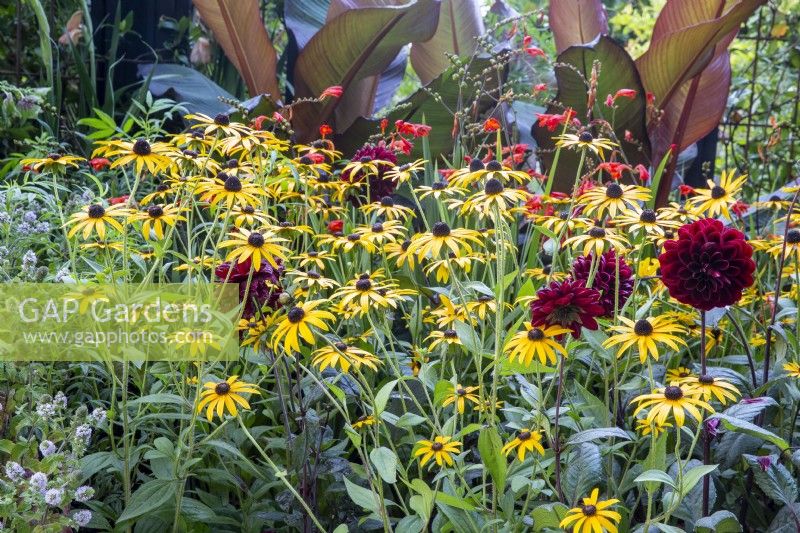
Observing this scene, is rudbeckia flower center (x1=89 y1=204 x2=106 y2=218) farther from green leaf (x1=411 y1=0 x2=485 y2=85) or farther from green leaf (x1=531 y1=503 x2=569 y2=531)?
green leaf (x1=411 y1=0 x2=485 y2=85)

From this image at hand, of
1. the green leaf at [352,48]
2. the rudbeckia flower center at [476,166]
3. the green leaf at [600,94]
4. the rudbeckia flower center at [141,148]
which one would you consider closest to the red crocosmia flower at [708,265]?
the rudbeckia flower center at [476,166]

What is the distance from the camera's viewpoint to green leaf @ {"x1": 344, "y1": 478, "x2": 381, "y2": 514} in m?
1.50

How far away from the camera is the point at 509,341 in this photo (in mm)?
1479

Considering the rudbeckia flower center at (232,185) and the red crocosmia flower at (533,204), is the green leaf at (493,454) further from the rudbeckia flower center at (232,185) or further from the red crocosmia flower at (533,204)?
the red crocosmia flower at (533,204)

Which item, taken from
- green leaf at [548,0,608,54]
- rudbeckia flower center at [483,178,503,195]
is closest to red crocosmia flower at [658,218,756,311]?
rudbeckia flower center at [483,178,503,195]

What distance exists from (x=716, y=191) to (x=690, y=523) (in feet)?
2.33

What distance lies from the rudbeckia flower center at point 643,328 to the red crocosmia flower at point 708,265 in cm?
7

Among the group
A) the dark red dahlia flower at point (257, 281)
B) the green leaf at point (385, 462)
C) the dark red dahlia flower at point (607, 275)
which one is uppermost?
the dark red dahlia flower at point (607, 275)

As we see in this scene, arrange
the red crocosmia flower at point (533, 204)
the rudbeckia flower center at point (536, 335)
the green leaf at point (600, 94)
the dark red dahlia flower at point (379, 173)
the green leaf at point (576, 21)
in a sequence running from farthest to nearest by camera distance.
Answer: the green leaf at point (576, 21) → the green leaf at point (600, 94) → the dark red dahlia flower at point (379, 173) → the red crocosmia flower at point (533, 204) → the rudbeckia flower center at point (536, 335)

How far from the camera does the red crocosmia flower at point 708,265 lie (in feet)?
4.49

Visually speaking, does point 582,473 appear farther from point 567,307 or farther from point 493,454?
point 567,307

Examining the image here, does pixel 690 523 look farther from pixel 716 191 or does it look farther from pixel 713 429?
pixel 716 191

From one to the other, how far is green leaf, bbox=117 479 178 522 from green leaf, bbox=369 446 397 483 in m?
0.43

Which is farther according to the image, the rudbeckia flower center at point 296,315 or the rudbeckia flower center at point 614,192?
the rudbeckia flower center at point 614,192
